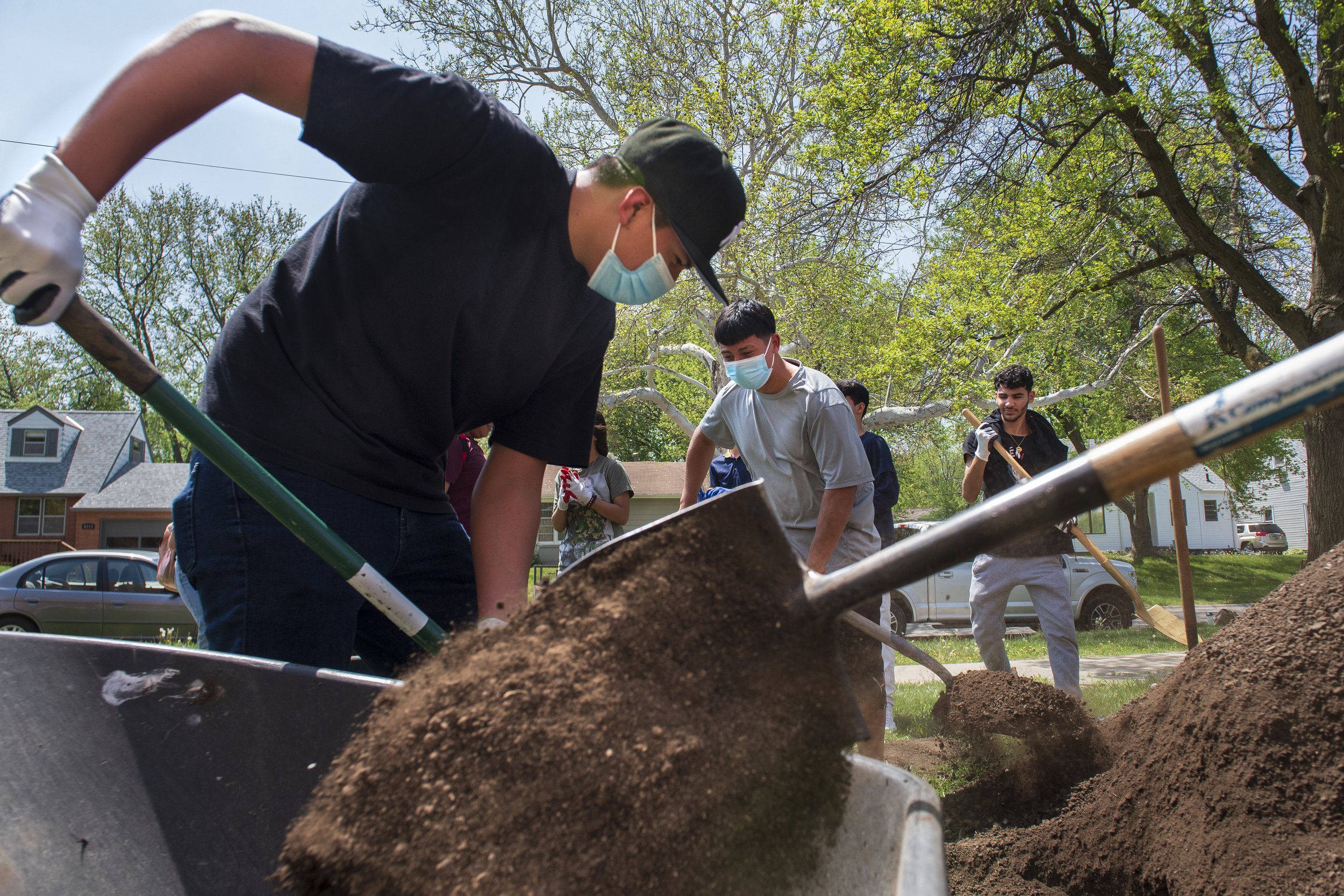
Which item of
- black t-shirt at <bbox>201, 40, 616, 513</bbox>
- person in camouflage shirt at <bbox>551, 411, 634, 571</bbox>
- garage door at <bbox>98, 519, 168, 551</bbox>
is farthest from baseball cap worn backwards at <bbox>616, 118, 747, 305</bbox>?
garage door at <bbox>98, 519, 168, 551</bbox>

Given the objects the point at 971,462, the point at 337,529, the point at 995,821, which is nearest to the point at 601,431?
the point at 971,462

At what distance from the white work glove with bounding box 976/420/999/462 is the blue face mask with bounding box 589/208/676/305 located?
10.8 feet

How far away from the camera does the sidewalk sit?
7121 mm

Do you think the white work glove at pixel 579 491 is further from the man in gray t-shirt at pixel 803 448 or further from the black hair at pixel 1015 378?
the black hair at pixel 1015 378

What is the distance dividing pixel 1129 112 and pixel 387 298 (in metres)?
9.14

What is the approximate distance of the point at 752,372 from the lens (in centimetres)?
359

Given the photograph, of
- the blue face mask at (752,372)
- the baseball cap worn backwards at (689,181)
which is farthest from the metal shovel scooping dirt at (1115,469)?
the blue face mask at (752,372)

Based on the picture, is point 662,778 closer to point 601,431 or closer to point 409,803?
point 409,803

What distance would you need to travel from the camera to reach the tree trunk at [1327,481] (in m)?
7.98

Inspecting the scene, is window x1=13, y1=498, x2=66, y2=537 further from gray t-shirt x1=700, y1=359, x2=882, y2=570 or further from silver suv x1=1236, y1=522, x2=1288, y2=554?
Answer: silver suv x1=1236, y1=522, x2=1288, y2=554

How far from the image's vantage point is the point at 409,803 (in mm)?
1025

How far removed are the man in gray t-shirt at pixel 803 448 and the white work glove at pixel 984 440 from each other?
4.18 ft

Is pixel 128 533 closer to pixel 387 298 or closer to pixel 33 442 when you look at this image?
pixel 33 442

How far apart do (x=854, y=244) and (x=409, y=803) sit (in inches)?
448
